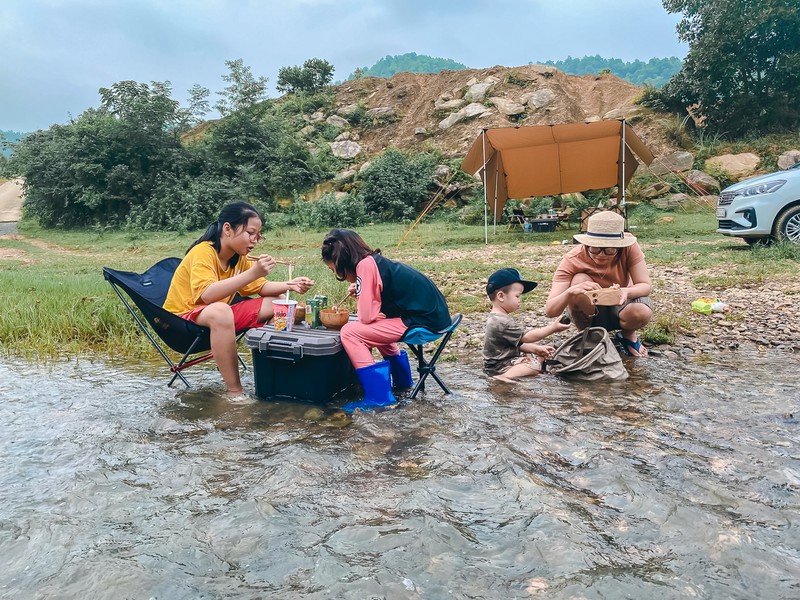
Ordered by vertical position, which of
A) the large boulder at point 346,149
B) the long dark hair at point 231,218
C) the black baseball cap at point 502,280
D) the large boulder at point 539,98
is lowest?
the black baseball cap at point 502,280

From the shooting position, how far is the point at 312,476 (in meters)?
3.09

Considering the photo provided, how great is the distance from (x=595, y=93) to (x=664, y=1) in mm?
9514

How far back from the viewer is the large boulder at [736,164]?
20781mm

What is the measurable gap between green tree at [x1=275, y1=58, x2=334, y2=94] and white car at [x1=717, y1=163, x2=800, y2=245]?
2999cm

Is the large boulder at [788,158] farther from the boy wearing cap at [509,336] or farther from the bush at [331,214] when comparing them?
the boy wearing cap at [509,336]

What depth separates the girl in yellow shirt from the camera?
4258mm

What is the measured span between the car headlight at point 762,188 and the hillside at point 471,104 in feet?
53.7

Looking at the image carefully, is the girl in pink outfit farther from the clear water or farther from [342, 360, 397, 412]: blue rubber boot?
the clear water

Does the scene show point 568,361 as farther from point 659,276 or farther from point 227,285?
point 659,276

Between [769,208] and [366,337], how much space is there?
8.60 meters

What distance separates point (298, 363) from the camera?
13.3 feet

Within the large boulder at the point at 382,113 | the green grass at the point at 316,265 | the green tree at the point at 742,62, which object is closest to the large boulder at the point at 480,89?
the large boulder at the point at 382,113

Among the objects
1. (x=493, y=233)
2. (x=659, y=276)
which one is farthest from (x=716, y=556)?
(x=493, y=233)

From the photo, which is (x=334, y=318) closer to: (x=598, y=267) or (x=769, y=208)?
(x=598, y=267)
